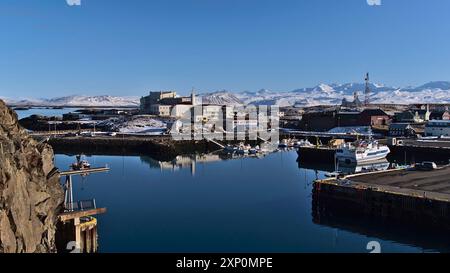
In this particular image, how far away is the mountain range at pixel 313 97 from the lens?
73688mm

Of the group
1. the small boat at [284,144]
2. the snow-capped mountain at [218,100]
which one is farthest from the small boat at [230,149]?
the snow-capped mountain at [218,100]

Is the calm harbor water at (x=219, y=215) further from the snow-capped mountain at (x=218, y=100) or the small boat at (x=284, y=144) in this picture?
the snow-capped mountain at (x=218, y=100)

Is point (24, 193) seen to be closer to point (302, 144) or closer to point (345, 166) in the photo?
point (345, 166)

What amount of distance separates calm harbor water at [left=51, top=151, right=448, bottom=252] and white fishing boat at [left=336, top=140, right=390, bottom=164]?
112 cm

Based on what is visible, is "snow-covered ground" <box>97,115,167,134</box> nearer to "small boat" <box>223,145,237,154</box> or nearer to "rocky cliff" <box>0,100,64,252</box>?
"small boat" <box>223,145,237,154</box>

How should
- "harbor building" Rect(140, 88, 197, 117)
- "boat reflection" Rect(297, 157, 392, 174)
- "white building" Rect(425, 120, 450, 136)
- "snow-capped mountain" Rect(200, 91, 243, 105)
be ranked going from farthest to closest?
1. "snow-capped mountain" Rect(200, 91, 243, 105)
2. "harbor building" Rect(140, 88, 197, 117)
3. "white building" Rect(425, 120, 450, 136)
4. "boat reflection" Rect(297, 157, 392, 174)

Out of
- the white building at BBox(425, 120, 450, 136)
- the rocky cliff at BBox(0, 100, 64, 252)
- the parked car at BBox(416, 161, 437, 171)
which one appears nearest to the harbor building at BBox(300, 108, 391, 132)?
the white building at BBox(425, 120, 450, 136)

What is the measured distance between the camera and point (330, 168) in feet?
37.5

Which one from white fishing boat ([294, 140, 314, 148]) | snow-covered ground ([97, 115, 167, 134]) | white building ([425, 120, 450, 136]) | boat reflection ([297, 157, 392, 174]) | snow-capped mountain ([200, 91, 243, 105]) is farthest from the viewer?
snow-capped mountain ([200, 91, 243, 105])

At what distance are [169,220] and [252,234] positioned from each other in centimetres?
123

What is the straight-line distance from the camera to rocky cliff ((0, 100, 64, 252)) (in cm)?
228

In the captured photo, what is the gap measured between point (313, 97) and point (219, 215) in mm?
88594
